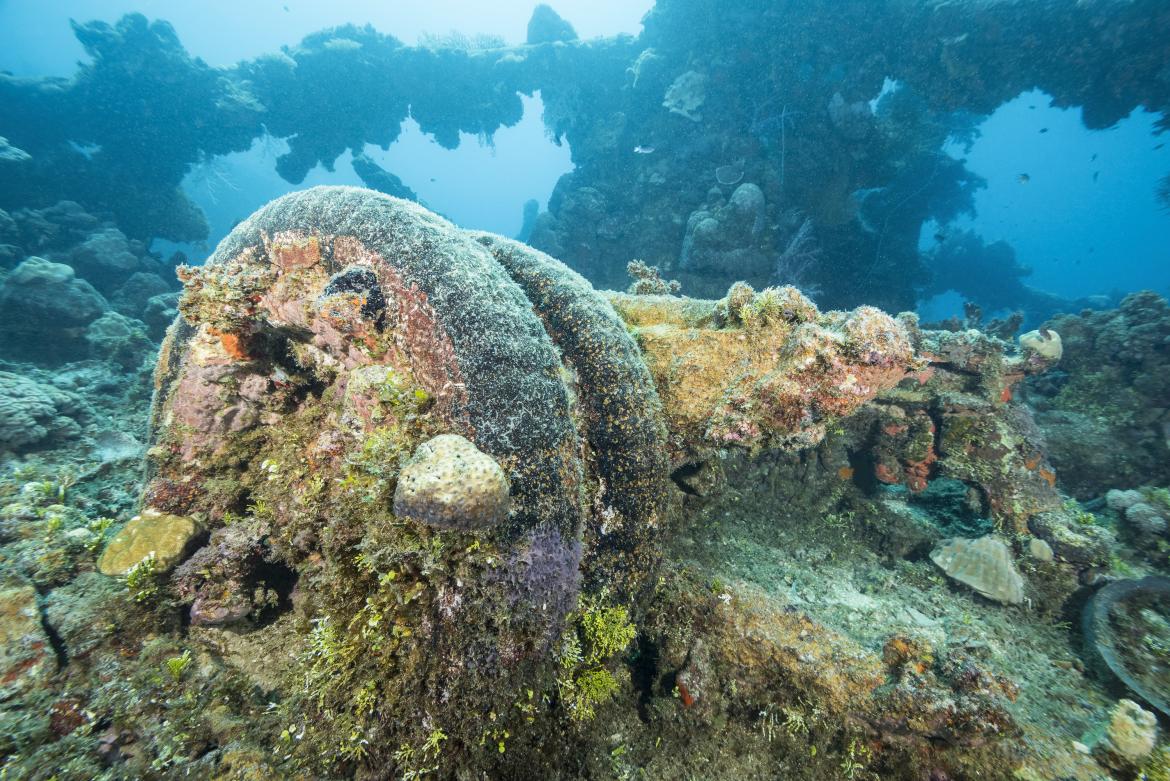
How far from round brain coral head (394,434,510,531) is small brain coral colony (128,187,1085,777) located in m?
0.01

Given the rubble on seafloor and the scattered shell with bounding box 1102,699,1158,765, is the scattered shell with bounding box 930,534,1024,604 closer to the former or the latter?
the rubble on seafloor

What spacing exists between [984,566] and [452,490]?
5818mm

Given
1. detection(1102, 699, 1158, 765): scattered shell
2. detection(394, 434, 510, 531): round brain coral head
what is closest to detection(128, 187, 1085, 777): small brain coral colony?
detection(394, 434, 510, 531): round brain coral head

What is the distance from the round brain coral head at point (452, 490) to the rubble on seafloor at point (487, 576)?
0.02 meters

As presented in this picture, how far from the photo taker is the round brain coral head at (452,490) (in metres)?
2.30

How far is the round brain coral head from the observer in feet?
7.55

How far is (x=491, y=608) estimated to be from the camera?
251cm

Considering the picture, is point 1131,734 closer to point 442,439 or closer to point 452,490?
point 452,490

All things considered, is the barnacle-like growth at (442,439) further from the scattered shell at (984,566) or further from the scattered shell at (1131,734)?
the scattered shell at (984,566)

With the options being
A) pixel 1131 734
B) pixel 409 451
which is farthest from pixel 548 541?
pixel 1131 734

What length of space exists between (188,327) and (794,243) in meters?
16.2

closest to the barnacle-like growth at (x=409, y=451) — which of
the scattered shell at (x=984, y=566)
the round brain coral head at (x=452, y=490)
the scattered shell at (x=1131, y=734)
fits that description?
the round brain coral head at (x=452, y=490)

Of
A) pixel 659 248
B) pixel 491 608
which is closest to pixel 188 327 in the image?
pixel 491 608

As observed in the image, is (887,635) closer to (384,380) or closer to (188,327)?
(384,380)
